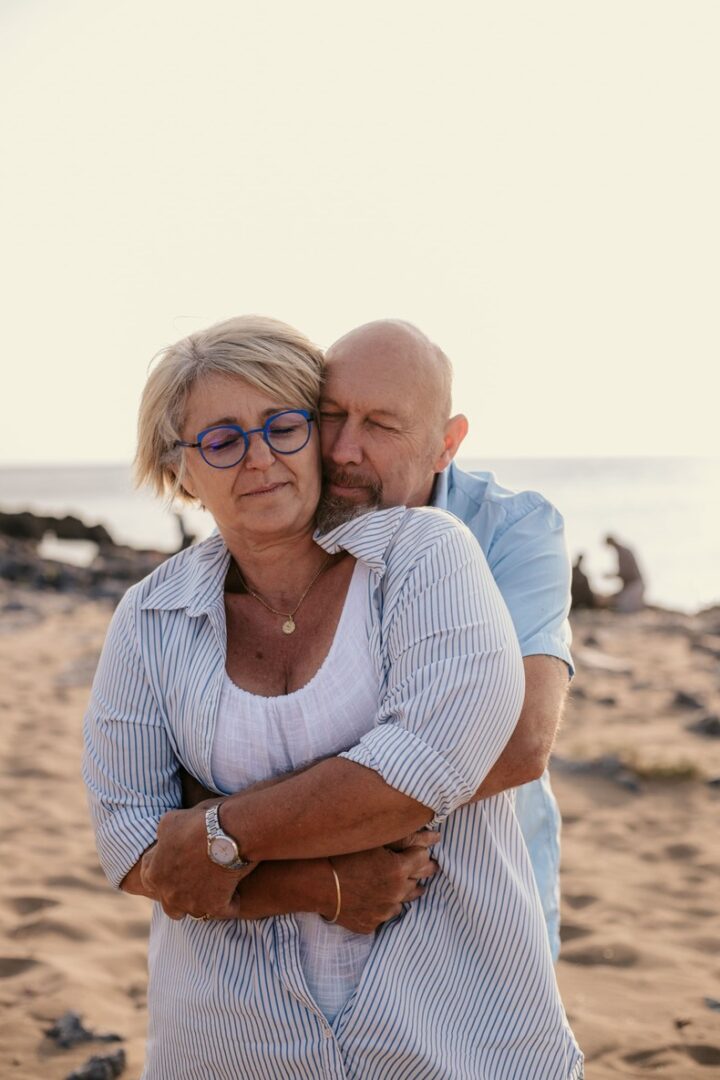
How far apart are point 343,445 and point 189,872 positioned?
1124 mm

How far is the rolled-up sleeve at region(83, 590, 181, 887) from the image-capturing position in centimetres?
230

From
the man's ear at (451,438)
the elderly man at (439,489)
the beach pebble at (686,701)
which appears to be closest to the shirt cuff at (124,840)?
the elderly man at (439,489)

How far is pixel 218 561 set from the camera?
2.55 meters

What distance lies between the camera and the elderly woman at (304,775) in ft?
6.88

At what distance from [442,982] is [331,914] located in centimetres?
30

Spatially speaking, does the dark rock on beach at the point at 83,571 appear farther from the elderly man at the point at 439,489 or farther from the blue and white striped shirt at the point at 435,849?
the blue and white striped shirt at the point at 435,849

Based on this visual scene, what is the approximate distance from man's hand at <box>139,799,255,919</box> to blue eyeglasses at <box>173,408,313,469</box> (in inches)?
30.8

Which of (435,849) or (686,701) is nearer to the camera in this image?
(435,849)

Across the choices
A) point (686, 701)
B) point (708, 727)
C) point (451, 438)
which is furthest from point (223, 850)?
point (686, 701)

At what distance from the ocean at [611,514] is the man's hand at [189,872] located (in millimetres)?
897

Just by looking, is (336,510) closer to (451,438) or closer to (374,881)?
(451,438)

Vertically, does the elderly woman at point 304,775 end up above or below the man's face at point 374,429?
below

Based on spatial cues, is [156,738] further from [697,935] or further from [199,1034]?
[697,935]

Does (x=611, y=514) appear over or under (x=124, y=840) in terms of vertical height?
under
